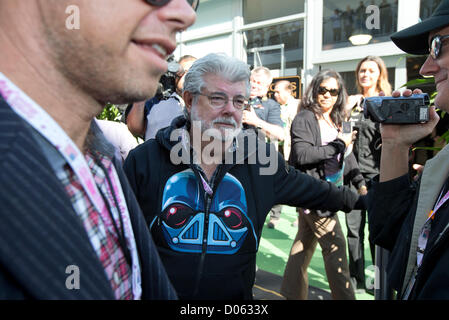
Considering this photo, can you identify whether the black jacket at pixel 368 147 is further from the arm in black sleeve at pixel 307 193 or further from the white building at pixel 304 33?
the white building at pixel 304 33

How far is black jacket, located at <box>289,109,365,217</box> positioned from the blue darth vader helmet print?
125 centimetres

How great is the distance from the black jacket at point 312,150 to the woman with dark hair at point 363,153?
156 millimetres

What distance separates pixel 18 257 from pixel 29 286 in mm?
45

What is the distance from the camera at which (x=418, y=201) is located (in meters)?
1.38

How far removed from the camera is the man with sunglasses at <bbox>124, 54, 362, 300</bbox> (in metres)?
1.67

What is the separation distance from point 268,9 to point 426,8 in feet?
15.3

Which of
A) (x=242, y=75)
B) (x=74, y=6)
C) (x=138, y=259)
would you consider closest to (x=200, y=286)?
(x=138, y=259)

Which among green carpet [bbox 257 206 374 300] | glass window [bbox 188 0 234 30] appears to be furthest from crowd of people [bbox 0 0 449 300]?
glass window [bbox 188 0 234 30]

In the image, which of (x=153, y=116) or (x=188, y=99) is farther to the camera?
(x=153, y=116)

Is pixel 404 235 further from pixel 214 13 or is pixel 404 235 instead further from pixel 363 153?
pixel 214 13

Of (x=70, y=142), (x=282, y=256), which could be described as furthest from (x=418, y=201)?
(x=282, y=256)

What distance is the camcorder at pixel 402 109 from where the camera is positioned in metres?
1.57

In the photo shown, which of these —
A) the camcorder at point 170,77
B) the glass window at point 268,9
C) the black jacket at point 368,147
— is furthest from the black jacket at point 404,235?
the glass window at point 268,9
